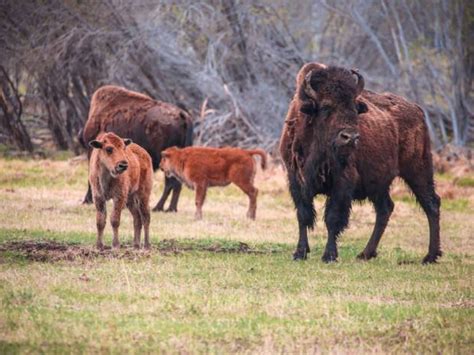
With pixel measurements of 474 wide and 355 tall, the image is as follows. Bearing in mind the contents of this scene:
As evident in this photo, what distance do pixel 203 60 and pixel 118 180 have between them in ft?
61.3

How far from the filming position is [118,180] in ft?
40.8

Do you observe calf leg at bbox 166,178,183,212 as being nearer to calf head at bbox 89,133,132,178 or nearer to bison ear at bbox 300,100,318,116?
calf head at bbox 89,133,132,178

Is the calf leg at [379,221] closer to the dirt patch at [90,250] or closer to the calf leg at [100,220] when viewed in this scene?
the dirt patch at [90,250]

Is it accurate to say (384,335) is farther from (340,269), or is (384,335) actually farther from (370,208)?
(370,208)

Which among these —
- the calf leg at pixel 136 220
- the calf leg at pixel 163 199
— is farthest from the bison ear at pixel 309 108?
the calf leg at pixel 163 199

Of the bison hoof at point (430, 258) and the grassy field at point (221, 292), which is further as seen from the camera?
the bison hoof at point (430, 258)

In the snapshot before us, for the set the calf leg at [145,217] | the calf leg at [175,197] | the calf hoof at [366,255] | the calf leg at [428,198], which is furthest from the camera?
the calf leg at [175,197]

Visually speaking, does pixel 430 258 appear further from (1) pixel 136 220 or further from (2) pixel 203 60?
(2) pixel 203 60


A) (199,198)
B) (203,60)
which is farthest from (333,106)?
(203,60)

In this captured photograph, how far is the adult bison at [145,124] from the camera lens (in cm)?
1947

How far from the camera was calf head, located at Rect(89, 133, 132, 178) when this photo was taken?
12.0 metres

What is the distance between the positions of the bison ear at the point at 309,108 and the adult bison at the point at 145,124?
719 centimetres

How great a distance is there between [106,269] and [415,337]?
384 centimetres

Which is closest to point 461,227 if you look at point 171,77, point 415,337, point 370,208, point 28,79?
point 370,208
